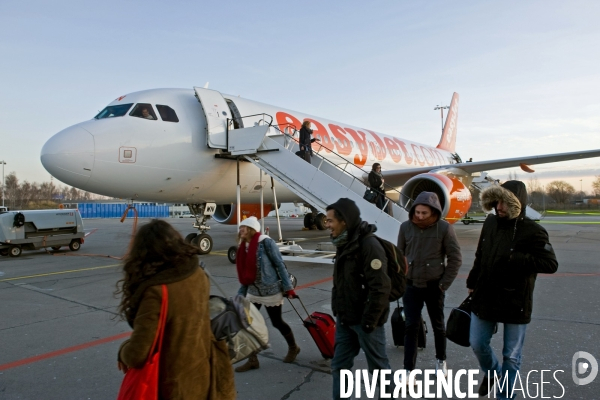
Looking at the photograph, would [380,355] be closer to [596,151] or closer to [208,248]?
[208,248]

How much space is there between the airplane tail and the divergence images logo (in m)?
21.8

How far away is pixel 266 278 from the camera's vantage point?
387 cm

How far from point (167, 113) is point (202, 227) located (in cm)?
307

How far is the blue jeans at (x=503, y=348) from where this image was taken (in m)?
2.89

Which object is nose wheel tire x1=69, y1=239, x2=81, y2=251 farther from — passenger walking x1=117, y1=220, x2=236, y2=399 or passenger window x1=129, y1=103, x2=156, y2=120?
passenger walking x1=117, y1=220, x2=236, y2=399

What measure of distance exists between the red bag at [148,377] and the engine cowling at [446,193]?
8.82m

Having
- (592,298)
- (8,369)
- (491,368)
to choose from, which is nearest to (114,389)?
(8,369)

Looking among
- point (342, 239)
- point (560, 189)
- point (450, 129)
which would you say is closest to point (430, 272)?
point (342, 239)

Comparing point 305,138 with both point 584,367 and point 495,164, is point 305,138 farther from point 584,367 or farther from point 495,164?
point 495,164

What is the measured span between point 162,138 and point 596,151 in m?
12.0

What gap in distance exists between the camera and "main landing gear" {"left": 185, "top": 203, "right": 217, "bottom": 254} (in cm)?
1064

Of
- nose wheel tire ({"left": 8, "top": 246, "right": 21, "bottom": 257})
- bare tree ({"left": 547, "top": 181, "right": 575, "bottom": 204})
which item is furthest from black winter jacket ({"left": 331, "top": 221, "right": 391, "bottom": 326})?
bare tree ({"left": 547, "top": 181, "right": 575, "bottom": 204})

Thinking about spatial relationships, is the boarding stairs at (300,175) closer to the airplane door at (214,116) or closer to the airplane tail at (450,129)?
the airplane door at (214,116)

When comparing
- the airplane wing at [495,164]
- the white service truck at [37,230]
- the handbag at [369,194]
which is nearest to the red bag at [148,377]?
the handbag at [369,194]
